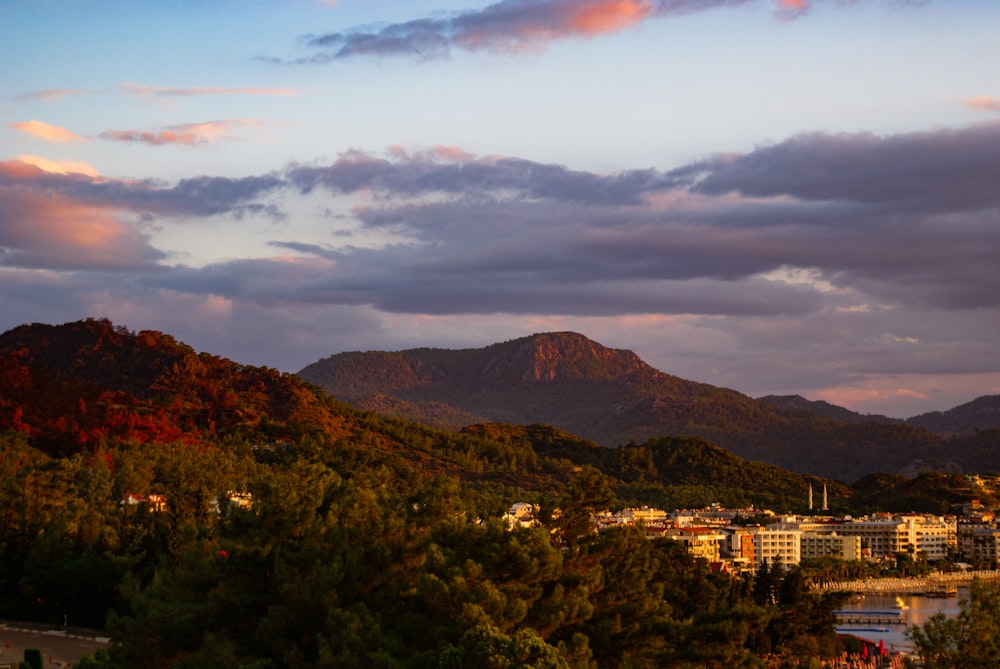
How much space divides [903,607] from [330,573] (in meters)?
59.8

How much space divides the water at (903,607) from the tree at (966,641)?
32.1m

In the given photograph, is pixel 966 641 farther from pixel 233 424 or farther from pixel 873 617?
pixel 233 424

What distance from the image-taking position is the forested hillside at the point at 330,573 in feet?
85.4

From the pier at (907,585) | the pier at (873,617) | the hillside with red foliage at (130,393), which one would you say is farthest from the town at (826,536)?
the hillside with red foliage at (130,393)

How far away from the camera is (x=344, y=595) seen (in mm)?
28266

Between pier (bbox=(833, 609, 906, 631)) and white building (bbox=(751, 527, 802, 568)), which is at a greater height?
white building (bbox=(751, 527, 802, 568))

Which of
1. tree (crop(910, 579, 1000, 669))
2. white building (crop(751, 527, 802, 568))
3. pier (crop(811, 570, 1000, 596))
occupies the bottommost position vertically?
pier (crop(811, 570, 1000, 596))

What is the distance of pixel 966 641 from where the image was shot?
1056 inches

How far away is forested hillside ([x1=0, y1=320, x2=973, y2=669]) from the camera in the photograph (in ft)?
85.4

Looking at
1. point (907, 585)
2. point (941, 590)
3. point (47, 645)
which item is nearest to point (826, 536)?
point (907, 585)

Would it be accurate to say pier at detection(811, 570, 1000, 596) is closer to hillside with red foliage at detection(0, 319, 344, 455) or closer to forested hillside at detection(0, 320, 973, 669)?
forested hillside at detection(0, 320, 973, 669)

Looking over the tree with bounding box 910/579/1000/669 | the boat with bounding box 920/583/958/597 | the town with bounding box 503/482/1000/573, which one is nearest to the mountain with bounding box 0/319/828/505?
the town with bounding box 503/482/1000/573

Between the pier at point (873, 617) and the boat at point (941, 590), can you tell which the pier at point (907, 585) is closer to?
the boat at point (941, 590)

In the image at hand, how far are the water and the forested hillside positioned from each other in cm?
1349
